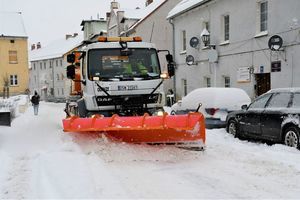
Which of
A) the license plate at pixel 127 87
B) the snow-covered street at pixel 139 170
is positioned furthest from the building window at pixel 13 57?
the license plate at pixel 127 87

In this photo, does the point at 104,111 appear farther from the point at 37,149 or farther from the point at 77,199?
the point at 77,199

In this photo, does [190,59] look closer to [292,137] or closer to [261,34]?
[261,34]

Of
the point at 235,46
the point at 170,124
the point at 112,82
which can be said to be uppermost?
the point at 235,46

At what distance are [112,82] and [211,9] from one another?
14679mm

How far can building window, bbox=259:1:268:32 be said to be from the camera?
59.3ft

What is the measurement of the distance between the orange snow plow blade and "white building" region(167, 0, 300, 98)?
8975mm

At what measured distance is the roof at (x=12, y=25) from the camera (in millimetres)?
58484

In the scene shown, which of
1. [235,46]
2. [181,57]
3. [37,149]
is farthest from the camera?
[181,57]

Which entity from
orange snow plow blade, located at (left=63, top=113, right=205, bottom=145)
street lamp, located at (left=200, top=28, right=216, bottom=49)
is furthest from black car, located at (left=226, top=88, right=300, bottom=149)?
street lamp, located at (left=200, top=28, right=216, bottom=49)

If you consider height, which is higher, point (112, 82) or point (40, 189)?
point (112, 82)

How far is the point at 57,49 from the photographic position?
80.6 meters

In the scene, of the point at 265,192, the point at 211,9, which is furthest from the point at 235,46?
the point at 265,192

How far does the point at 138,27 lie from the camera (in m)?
38.8

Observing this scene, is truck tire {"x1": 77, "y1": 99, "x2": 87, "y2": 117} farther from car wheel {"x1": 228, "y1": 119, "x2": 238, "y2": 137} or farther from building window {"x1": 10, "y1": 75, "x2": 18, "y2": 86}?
building window {"x1": 10, "y1": 75, "x2": 18, "y2": 86}
